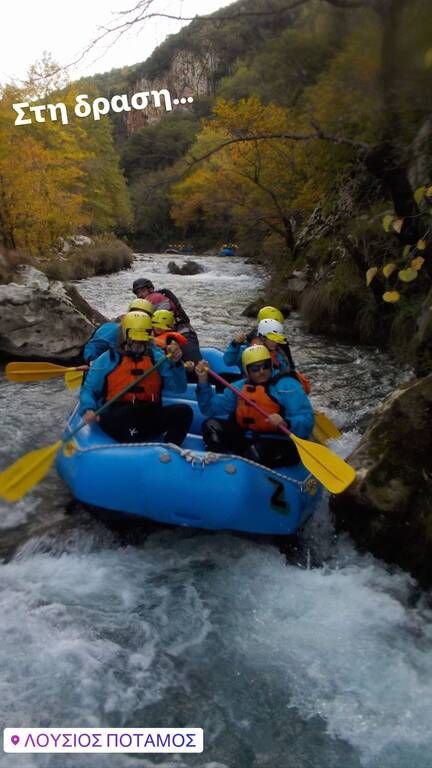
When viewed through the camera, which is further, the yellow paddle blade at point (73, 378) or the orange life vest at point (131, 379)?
the yellow paddle blade at point (73, 378)

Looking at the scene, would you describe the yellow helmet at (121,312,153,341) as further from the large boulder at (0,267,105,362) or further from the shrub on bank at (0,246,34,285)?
the shrub on bank at (0,246,34,285)

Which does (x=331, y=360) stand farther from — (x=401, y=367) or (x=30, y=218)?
(x=30, y=218)

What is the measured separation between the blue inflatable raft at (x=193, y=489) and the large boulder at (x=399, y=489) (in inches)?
12.9

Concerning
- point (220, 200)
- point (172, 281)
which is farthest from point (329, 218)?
point (172, 281)

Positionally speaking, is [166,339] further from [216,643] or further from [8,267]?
[8,267]

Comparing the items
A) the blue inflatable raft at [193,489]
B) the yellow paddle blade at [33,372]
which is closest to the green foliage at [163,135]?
the yellow paddle blade at [33,372]

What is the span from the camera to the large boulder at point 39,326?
731 centimetres

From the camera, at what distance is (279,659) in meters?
2.83

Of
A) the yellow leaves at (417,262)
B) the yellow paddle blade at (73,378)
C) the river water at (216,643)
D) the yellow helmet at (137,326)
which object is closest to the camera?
the river water at (216,643)

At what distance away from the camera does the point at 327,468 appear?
11.0 feet

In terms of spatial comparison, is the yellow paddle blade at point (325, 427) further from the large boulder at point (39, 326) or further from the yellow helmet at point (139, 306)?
the large boulder at point (39, 326)

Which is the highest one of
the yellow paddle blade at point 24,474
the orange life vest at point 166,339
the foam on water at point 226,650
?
the orange life vest at point 166,339

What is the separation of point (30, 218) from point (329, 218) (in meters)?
8.23

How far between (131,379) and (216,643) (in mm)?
1834
